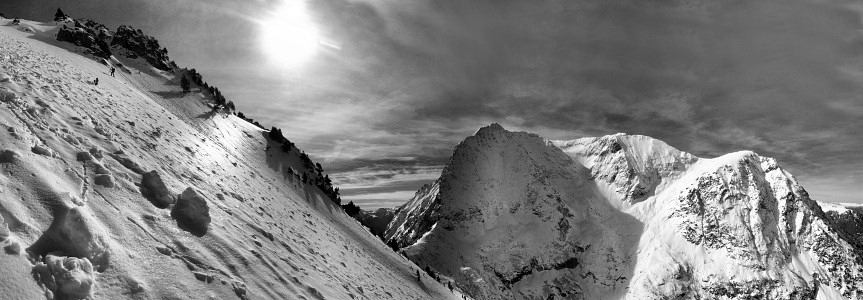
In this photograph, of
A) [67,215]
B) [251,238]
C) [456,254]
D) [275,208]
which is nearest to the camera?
[67,215]

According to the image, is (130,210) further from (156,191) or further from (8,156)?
(8,156)

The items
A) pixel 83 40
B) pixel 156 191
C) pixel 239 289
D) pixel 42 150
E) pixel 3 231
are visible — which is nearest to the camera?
pixel 3 231

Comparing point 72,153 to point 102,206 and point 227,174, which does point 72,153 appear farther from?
point 227,174

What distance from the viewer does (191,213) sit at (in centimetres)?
1478

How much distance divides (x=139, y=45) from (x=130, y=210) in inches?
1878

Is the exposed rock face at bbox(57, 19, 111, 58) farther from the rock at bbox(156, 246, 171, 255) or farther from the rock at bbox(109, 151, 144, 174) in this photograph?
the rock at bbox(156, 246, 171, 255)

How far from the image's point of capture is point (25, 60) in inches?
811

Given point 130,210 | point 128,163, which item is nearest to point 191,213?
point 130,210

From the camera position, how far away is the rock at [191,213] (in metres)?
14.3

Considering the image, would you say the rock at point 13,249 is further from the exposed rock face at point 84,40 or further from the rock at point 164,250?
the exposed rock face at point 84,40

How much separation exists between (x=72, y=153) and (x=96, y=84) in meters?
15.3

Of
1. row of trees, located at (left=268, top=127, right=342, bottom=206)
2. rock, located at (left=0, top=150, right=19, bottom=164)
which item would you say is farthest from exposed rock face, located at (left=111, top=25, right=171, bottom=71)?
rock, located at (left=0, top=150, right=19, bottom=164)

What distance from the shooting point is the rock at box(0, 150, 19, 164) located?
10531 millimetres

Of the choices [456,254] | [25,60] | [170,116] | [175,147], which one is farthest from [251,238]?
[456,254]
